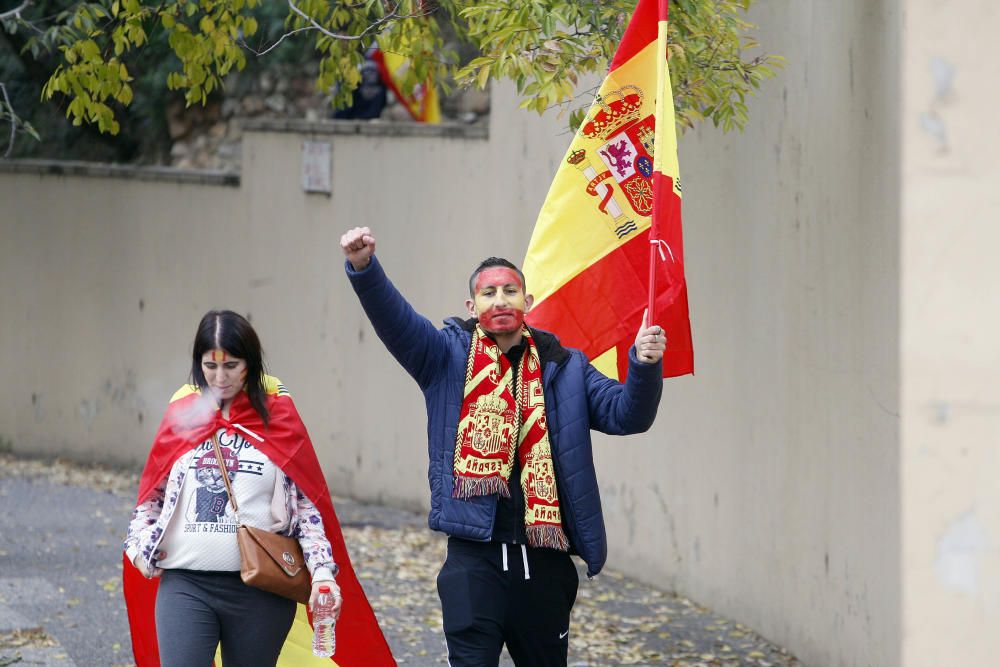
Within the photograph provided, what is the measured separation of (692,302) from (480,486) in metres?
3.95

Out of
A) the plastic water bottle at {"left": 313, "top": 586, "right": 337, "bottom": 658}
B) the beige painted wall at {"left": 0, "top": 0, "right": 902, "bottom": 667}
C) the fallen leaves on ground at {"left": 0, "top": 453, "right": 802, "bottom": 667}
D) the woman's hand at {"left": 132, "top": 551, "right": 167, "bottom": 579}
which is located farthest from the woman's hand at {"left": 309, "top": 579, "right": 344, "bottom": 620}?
the fallen leaves on ground at {"left": 0, "top": 453, "right": 802, "bottom": 667}

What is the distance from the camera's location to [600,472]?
32.3 ft

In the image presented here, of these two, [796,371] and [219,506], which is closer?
[219,506]

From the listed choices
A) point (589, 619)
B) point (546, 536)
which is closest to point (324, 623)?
point (546, 536)

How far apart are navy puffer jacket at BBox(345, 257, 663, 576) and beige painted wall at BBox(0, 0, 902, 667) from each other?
133 centimetres

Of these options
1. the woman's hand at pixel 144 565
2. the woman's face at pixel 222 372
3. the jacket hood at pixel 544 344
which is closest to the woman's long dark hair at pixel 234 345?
the woman's face at pixel 222 372

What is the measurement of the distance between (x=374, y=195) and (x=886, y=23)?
6.90m

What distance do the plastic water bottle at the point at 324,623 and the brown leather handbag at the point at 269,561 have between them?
9 cm

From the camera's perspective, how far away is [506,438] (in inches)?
192

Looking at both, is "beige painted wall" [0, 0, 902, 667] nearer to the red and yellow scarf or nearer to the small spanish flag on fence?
the red and yellow scarf

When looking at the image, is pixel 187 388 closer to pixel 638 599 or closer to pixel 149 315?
pixel 638 599

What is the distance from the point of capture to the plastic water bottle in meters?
4.90

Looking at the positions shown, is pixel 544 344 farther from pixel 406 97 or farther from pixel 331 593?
pixel 406 97

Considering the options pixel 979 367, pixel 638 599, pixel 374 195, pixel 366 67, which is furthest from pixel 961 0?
pixel 366 67
